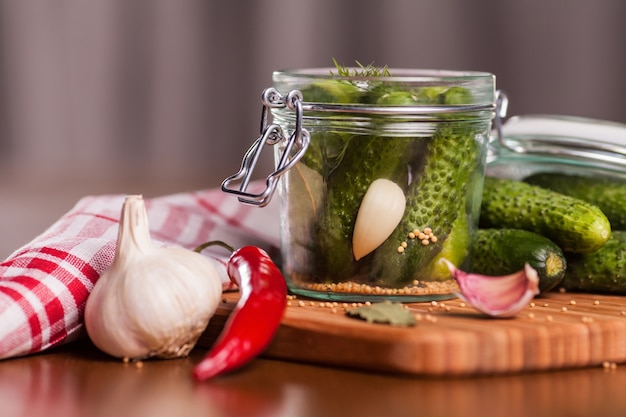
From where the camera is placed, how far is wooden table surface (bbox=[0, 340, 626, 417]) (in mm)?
912

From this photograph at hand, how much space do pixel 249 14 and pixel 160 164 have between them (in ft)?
2.07

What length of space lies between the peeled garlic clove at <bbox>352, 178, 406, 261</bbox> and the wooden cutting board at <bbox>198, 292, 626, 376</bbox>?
10 centimetres

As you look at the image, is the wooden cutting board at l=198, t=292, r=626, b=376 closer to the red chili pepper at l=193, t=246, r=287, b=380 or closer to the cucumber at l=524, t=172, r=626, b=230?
the red chili pepper at l=193, t=246, r=287, b=380

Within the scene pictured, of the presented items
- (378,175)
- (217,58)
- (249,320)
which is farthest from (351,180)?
(217,58)

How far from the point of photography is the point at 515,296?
1.13 metres

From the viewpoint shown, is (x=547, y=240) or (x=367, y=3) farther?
(x=367, y=3)

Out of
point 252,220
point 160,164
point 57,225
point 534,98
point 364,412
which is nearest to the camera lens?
point 364,412

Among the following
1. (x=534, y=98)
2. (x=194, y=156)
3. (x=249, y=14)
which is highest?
(x=249, y=14)

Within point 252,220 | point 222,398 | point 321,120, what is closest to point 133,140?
point 252,220

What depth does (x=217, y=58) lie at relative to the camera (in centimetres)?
349

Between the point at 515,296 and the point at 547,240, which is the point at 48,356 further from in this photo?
the point at 547,240

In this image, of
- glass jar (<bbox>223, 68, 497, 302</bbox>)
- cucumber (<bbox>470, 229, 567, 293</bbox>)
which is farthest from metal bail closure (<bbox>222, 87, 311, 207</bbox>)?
cucumber (<bbox>470, 229, 567, 293</bbox>)

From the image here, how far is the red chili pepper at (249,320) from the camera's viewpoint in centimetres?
100

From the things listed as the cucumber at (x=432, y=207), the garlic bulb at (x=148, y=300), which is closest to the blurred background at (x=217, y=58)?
the cucumber at (x=432, y=207)
